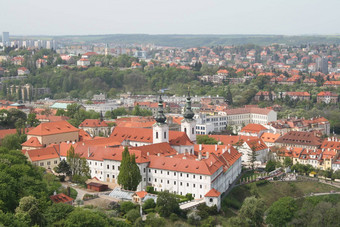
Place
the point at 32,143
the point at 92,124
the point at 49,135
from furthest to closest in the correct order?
the point at 92,124
the point at 49,135
the point at 32,143

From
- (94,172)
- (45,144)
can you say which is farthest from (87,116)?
(94,172)

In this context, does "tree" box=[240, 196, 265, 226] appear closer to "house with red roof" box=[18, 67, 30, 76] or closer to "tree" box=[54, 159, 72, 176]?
"tree" box=[54, 159, 72, 176]

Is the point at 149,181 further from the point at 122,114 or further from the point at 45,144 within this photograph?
the point at 122,114

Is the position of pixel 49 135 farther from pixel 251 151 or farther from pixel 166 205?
pixel 251 151

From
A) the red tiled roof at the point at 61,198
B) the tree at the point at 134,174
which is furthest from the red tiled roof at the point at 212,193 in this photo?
the red tiled roof at the point at 61,198

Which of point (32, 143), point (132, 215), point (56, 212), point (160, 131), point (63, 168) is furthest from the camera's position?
point (32, 143)

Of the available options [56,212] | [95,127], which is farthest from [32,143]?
[56,212]

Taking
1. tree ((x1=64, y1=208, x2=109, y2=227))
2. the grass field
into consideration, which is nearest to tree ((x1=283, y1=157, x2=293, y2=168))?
the grass field
